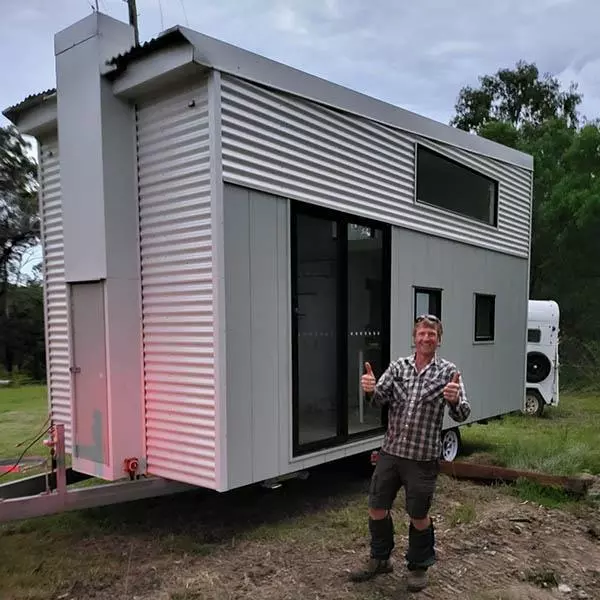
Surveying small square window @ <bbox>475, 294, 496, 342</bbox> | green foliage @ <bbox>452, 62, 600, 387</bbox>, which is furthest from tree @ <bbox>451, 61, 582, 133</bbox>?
small square window @ <bbox>475, 294, 496, 342</bbox>

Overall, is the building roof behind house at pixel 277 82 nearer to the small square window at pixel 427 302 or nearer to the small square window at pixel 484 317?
the small square window at pixel 427 302

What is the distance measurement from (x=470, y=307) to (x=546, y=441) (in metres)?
2.31

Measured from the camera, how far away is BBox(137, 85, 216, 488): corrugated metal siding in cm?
397

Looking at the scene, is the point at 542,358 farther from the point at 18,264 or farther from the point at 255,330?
the point at 18,264

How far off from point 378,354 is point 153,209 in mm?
2605

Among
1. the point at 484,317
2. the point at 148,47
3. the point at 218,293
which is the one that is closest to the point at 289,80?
the point at 148,47

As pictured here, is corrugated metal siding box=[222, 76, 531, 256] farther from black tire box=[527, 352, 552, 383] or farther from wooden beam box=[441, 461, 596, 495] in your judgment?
black tire box=[527, 352, 552, 383]

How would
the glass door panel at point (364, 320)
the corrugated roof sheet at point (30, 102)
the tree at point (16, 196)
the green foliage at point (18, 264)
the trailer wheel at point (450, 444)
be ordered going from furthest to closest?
the green foliage at point (18, 264), the tree at point (16, 196), the trailer wheel at point (450, 444), the glass door panel at point (364, 320), the corrugated roof sheet at point (30, 102)

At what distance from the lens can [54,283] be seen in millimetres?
5141

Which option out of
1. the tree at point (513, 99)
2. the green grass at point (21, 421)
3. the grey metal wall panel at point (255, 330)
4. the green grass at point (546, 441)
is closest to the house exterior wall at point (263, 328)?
the grey metal wall panel at point (255, 330)

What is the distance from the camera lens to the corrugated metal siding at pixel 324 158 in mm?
4070

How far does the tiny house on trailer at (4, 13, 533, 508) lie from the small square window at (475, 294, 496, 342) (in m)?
2.35

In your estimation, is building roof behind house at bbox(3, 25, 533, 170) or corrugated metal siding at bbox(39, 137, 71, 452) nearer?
building roof behind house at bbox(3, 25, 533, 170)

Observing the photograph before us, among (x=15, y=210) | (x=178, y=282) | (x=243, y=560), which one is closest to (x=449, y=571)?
(x=243, y=560)
